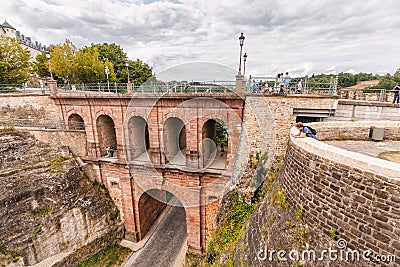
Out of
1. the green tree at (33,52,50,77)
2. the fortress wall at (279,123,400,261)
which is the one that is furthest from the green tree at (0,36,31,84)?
the fortress wall at (279,123,400,261)

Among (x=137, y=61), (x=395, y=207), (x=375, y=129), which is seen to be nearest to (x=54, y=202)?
(x=395, y=207)

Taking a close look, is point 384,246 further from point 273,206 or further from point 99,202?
point 99,202

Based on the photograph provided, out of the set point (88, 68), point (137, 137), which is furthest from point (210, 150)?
point (88, 68)

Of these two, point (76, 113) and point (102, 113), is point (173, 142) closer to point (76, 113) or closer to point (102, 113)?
point (102, 113)

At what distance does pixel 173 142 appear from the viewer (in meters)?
14.5

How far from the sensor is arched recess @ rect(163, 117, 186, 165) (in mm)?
13203

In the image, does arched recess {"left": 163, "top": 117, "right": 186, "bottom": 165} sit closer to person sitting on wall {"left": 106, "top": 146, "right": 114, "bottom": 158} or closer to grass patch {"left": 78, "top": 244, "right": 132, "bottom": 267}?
person sitting on wall {"left": 106, "top": 146, "right": 114, "bottom": 158}

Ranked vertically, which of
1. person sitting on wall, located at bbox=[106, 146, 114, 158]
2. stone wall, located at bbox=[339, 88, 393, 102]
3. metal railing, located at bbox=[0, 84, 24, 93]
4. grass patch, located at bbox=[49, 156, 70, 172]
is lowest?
grass patch, located at bbox=[49, 156, 70, 172]

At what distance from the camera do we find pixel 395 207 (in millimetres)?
3393

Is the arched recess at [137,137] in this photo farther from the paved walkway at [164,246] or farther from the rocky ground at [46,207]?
the paved walkway at [164,246]

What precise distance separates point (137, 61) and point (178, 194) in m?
28.0

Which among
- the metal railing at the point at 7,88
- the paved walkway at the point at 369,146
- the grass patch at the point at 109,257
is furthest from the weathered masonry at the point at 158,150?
the metal railing at the point at 7,88

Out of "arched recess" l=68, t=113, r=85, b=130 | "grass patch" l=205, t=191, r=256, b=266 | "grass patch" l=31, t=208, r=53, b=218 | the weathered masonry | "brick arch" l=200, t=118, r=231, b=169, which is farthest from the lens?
"arched recess" l=68, t=113, r=85, b=130

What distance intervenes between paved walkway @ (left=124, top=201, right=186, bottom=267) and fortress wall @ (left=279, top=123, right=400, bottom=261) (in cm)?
1122
